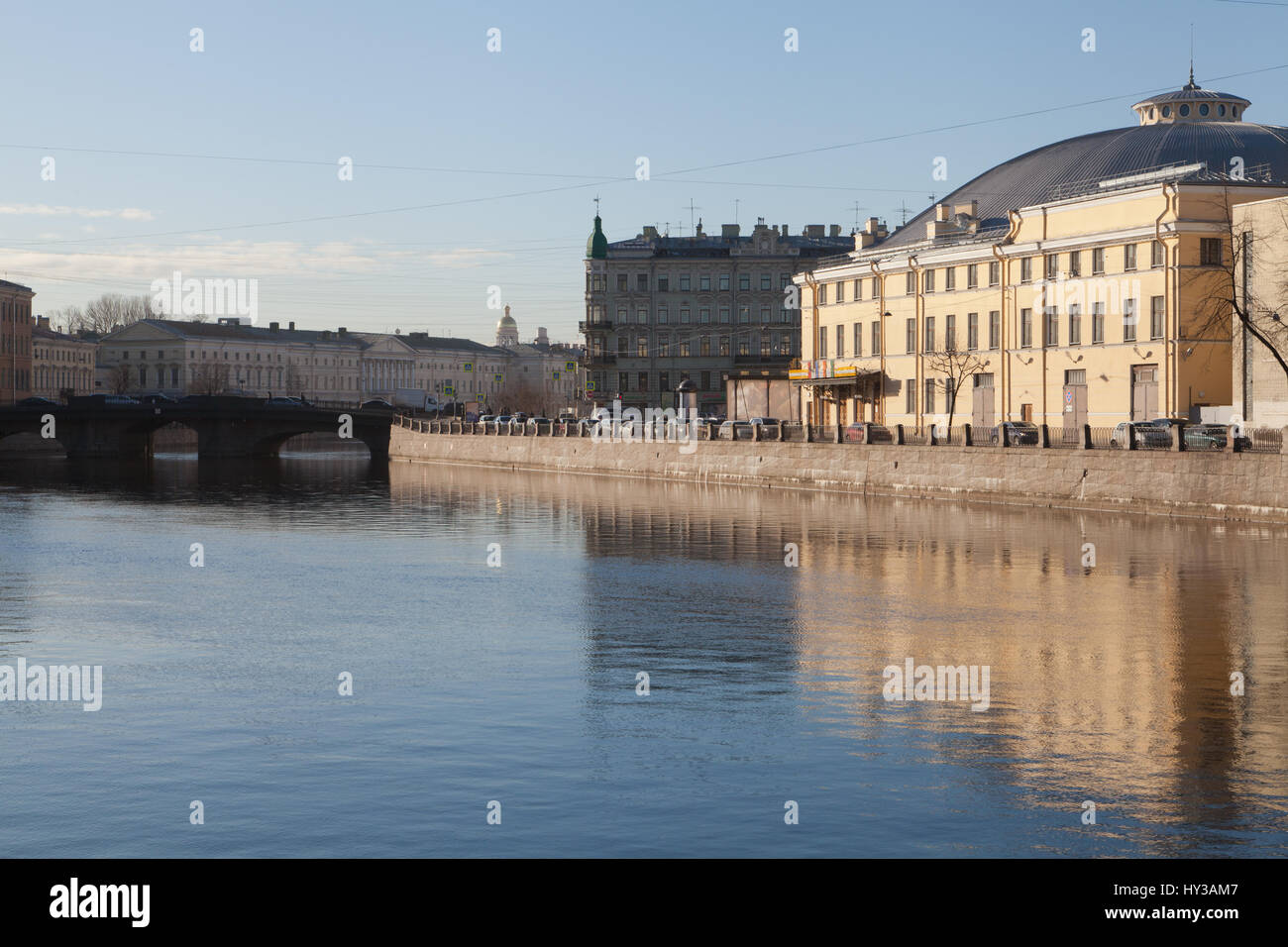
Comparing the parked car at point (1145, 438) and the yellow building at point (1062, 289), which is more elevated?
the yellow building at point (1062, 289)

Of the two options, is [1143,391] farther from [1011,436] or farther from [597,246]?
[597,246]

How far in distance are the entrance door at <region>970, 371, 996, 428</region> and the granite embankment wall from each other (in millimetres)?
12001

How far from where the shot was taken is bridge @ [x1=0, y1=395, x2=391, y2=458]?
110m

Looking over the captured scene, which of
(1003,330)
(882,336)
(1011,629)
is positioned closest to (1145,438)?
(1003,330)


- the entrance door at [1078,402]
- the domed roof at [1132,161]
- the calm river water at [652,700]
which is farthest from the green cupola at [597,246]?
the calm river water at [652,700]

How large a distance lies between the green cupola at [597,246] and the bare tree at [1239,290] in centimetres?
7620

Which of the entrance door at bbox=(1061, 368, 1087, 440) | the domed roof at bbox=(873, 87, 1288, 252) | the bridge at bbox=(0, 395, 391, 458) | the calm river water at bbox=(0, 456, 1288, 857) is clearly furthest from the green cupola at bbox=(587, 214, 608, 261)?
the calm river water at bbox=(0, 456, 1288, 857)

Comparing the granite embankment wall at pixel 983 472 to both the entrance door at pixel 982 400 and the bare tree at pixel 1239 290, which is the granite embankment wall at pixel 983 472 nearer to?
the bare tree at pixel 1239 290

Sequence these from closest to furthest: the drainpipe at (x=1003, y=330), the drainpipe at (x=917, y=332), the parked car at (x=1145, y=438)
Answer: the parked car at (x=1145, y=438) → the drainpipe at (x=1003, y=330) → the drainpipe at (x=917, y=332)

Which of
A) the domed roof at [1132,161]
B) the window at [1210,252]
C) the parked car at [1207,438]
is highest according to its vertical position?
the domed roof at [1132,161]

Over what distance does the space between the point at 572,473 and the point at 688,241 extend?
177ft

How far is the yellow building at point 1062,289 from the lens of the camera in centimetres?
6388

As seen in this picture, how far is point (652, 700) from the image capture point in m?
19.1
